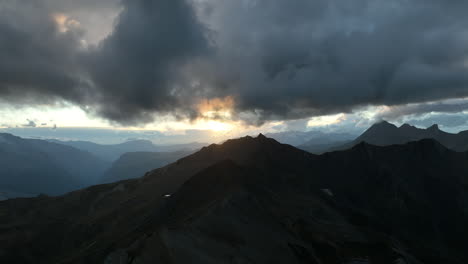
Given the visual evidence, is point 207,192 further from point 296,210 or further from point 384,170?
point 384,170

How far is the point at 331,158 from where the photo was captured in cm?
18662

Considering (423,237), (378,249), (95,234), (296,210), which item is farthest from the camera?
(423,237)

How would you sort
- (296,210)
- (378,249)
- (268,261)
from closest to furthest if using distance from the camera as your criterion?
(268,261), (378,249), (296,210)

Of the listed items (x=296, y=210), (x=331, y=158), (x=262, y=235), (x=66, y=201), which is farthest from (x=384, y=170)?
(x=66, y=201)

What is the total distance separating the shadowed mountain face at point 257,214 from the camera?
2803 inches

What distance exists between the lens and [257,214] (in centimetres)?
8781

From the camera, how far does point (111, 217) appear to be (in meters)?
123

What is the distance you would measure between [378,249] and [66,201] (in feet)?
544

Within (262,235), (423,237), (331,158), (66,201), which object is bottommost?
(423,237)

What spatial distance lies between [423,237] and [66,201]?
662 feet

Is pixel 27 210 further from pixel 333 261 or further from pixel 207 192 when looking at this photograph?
pixel 333 261

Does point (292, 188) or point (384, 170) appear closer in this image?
point (292, 188)

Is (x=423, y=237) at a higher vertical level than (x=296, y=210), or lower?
lower

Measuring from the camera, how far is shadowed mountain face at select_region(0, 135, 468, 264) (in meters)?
71.2
